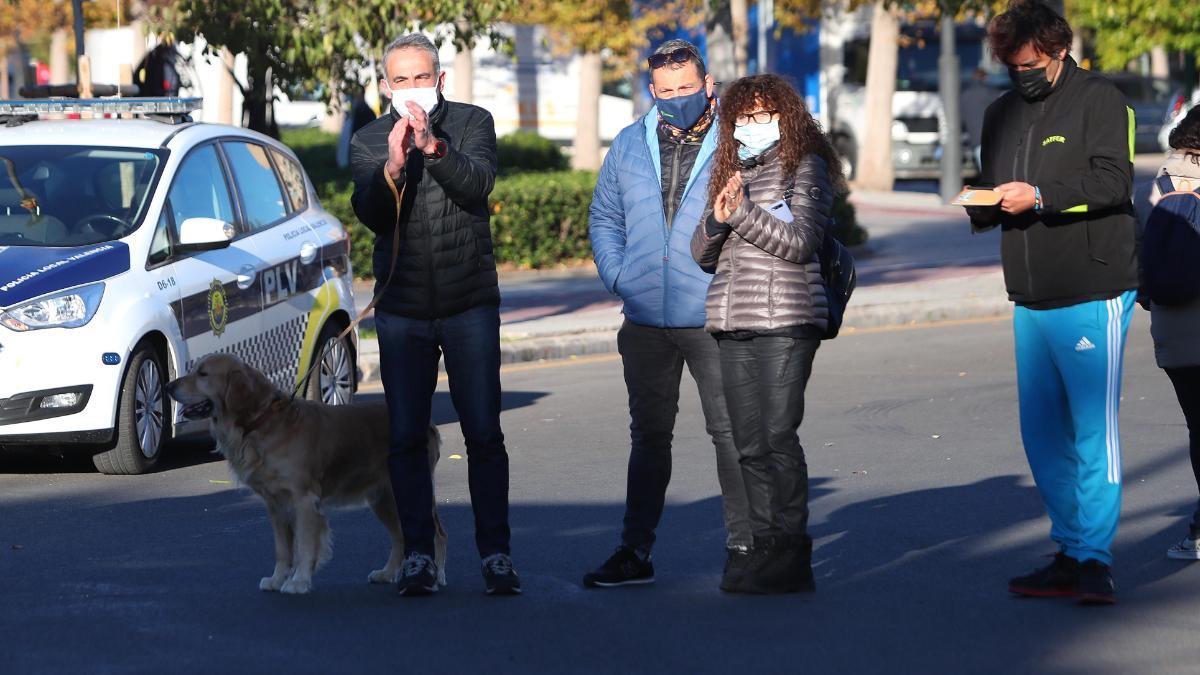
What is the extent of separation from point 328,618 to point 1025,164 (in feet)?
8.88

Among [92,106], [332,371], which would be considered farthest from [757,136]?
[92,106]

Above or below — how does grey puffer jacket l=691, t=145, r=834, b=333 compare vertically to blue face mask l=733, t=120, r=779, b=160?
below

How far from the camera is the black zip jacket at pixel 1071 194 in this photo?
5.85 meters

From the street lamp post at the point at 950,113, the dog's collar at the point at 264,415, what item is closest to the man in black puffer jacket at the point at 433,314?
the dog's collar at the point at 264,415

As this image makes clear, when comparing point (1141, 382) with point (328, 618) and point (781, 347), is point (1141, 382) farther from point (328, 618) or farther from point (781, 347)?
point (328, 618)

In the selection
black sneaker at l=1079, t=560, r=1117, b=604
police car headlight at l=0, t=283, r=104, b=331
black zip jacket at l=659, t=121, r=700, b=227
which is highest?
black zip jacket at l=659, t=121, r=700, b=227

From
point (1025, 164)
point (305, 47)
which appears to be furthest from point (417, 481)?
point (305, 47)

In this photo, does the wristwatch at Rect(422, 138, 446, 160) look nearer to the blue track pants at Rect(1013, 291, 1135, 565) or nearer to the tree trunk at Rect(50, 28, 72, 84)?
the blue track pants at Rect(1013, 291, 1135, 565)

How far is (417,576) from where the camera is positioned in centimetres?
625

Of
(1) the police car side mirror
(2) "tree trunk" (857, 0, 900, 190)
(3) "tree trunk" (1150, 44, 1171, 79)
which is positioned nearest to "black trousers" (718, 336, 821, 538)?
(1) the police car side mirror

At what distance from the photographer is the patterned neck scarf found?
623 centimetres

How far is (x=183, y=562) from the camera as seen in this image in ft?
22.8

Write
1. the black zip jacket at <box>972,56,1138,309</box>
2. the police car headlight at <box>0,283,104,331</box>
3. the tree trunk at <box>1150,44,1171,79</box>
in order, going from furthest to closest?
the tree trunk at <box>1150,44,1171,79</box> < the police car headlight at <box>0,283,104,331</box> < the black zip jacket at <box>972,56,1138,309</box>

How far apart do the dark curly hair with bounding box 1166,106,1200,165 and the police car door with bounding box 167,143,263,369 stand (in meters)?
4.86
